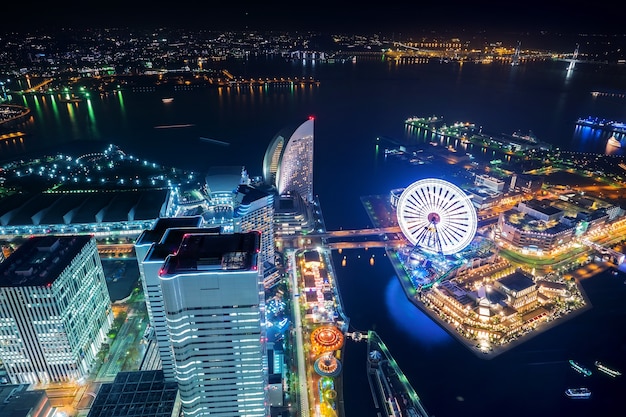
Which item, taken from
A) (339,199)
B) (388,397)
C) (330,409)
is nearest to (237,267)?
(330,409)

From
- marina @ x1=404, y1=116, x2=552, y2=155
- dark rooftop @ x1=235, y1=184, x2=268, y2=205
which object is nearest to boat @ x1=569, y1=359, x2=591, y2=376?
dark rooftop @ x1=235, y1=184, x2=268, y2=205

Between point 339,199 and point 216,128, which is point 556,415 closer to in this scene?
point 339,199

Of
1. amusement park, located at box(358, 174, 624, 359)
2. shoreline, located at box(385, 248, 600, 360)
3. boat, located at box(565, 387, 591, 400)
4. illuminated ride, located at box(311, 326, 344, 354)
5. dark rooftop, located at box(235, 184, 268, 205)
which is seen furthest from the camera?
dark rooftop, located at box(235, 184, 268, 205)

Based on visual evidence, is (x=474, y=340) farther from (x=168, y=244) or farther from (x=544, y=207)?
(x=168, y=244)

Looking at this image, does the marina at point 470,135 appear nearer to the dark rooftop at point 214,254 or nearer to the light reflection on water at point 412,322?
the light reflection on water at point 412,322

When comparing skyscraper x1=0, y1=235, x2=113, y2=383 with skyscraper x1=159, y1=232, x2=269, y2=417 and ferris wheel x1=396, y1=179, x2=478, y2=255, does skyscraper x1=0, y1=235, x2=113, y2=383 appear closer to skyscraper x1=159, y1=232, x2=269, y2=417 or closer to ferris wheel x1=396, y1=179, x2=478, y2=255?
skyscraper x1=159, y1=232, x2=269, y2=417

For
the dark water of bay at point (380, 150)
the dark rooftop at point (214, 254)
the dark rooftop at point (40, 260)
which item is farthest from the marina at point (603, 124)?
the dark rooftop at point (40, 260)
